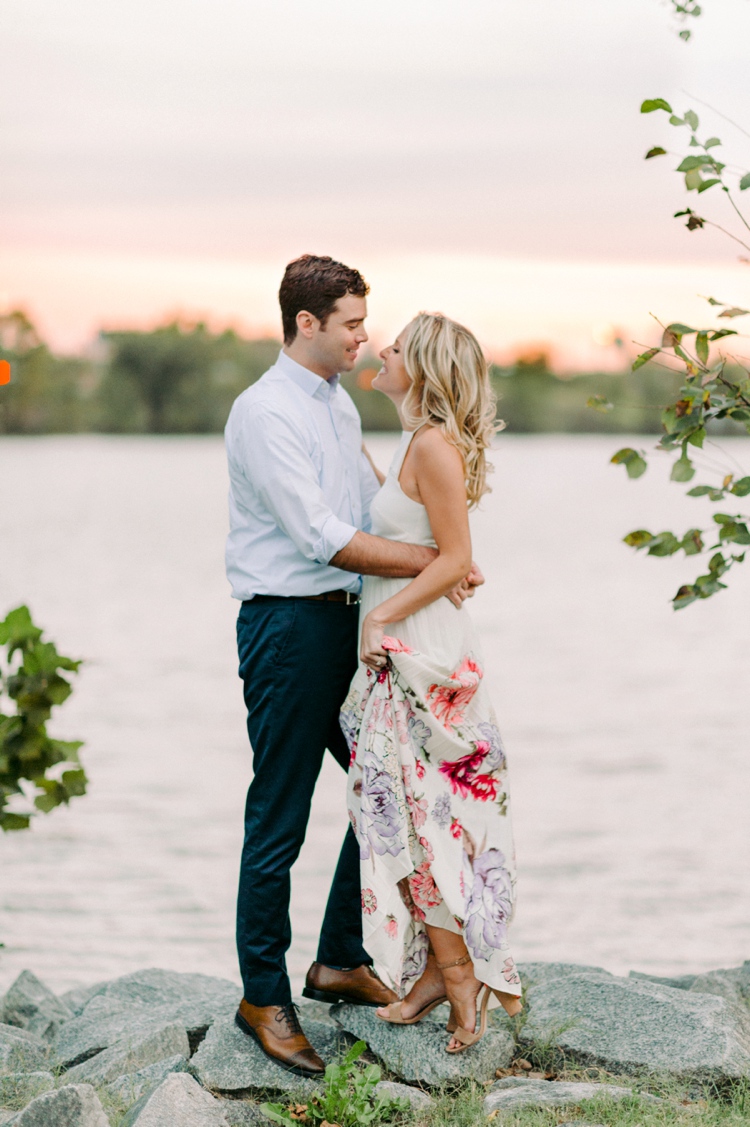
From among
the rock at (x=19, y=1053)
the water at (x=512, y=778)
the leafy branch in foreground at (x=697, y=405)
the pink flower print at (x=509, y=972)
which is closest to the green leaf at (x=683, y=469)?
the leafy branch in foreground at (x=697, y=405)

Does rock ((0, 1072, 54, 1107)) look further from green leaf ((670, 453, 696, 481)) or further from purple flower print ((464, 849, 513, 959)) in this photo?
green leaf ((670, 453, 696, 481))

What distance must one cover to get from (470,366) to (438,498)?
0.35 metres

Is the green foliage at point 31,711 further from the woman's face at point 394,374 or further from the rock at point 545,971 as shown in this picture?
the rock at point 545,971

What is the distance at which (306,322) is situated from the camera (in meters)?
3.58

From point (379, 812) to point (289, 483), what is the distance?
0.91m

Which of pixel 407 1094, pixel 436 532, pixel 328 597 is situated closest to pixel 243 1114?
pixel 407 1094

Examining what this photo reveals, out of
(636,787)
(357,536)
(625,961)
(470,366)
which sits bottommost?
(636,787)

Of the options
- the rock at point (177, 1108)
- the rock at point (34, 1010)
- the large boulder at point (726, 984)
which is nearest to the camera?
the rock at point (177, 1108)

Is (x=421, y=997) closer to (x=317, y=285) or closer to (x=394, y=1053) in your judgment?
(x=394, y=1053)

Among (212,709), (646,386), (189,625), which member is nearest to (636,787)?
(212,709)

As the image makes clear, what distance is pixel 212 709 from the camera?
619 inches

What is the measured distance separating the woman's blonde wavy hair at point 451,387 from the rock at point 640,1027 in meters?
1.58

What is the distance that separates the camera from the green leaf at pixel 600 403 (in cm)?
359

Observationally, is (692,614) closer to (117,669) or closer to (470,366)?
(117,669)
